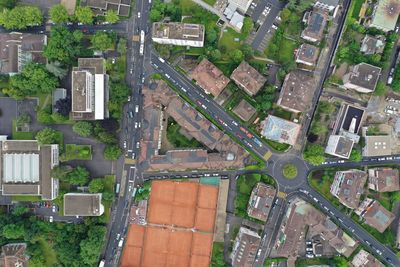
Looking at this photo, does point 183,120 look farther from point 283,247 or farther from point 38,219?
point 38,219

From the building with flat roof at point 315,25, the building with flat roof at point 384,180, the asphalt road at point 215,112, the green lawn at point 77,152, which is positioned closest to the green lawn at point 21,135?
the green lawn at point 77,152

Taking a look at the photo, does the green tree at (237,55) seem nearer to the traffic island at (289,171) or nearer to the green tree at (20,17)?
the traffic island at (289,171)

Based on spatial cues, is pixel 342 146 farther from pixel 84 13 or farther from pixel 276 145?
pixel 84 13

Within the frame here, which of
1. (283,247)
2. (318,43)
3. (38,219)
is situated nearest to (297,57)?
(318,43)

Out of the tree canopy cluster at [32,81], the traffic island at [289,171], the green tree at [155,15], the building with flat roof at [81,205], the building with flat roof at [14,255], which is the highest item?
Result: the green tree at [155,15]

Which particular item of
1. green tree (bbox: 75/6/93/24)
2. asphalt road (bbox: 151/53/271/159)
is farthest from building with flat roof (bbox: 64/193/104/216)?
green tree (bbox: 75/6/93/24)

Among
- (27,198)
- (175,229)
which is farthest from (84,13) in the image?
(175,229)
